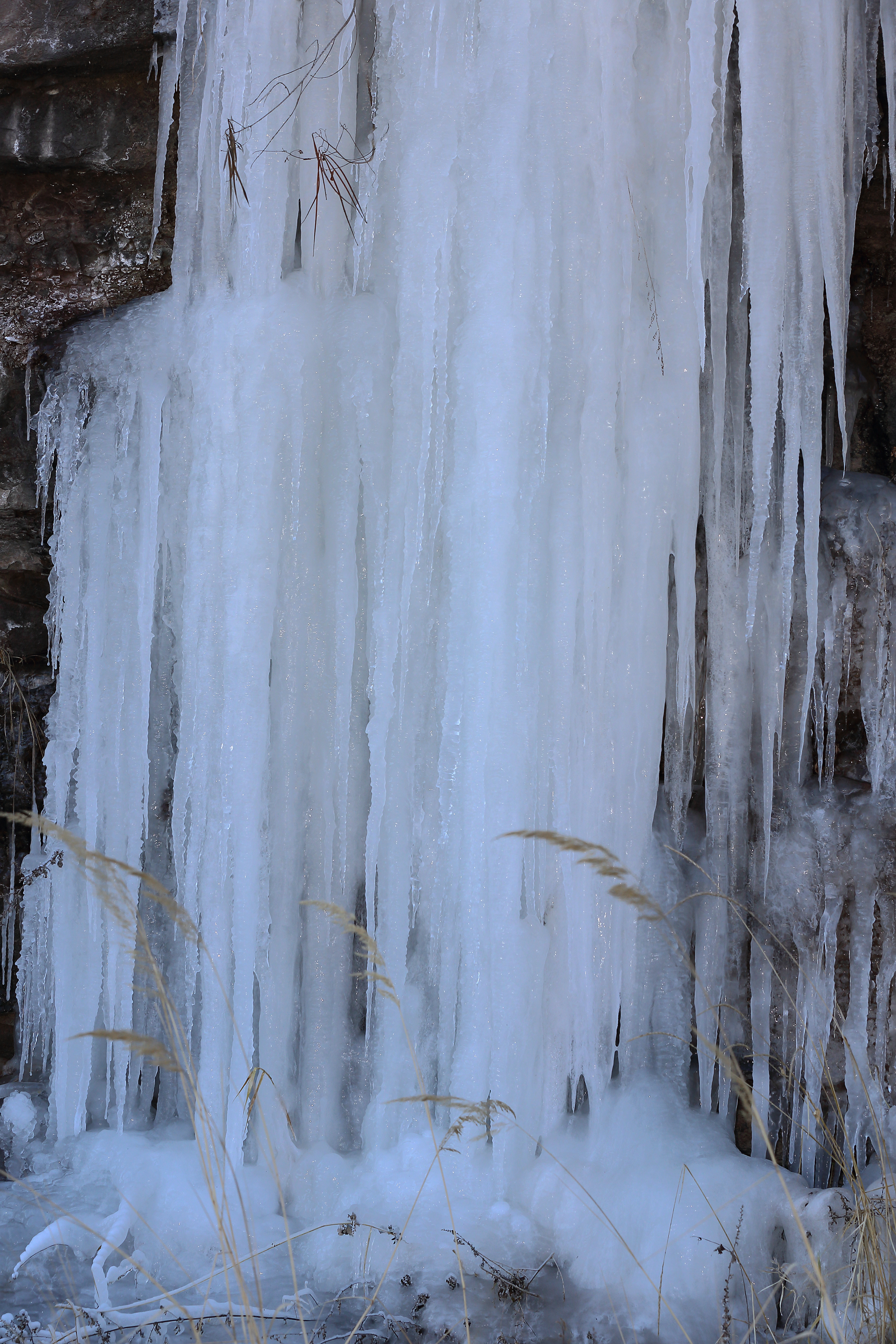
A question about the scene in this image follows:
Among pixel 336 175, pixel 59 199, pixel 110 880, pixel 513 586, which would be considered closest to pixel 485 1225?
pixel 110 880

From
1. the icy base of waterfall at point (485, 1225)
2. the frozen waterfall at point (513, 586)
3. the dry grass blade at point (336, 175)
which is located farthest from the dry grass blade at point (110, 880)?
the dry grass blade at point (336, 175)

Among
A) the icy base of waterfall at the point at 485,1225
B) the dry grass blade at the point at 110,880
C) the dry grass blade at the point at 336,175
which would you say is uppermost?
the dry grass blade at the point at 336,175

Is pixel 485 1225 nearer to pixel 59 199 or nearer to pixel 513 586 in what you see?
pixel 513 586

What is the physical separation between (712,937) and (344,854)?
39.9 inches

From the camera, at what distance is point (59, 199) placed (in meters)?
3.09

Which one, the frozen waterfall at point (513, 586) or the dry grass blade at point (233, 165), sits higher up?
the dry grass blade at point (233, 165)

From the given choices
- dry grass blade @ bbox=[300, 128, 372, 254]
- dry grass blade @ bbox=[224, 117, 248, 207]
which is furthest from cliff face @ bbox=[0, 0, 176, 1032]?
dry grass blade @ bbox=[300, 128, 372, 254]

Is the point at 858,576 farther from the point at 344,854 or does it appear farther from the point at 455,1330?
the point at 455,1330

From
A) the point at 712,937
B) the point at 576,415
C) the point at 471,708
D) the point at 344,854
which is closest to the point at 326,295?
the point at 576,415

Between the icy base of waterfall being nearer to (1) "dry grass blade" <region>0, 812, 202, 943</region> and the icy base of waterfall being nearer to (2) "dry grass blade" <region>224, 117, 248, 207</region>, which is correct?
(1) "dry grass blade" <region>0, 812, 202, 943</region>

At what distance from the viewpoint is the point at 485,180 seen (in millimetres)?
2648

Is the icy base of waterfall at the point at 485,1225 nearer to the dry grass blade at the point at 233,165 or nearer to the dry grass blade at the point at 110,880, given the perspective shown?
the dry grass blade at the point at 110,880

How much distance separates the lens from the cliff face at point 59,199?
289 centimetres

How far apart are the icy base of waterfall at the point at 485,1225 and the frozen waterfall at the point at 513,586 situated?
18 mm
